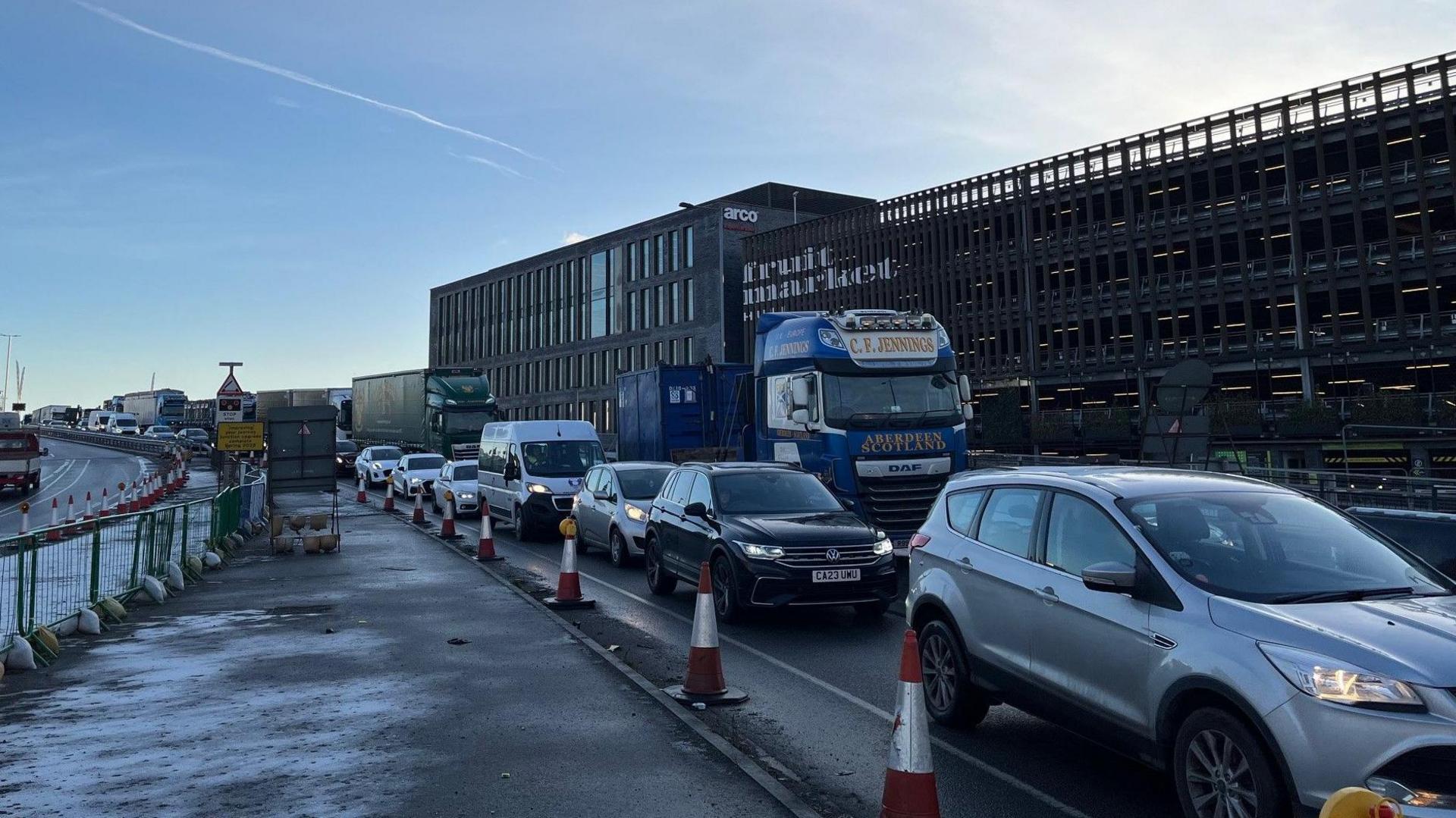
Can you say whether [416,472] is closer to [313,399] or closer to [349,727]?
[349,727]

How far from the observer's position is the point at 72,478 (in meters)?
44.8

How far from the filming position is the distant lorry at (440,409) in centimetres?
3772

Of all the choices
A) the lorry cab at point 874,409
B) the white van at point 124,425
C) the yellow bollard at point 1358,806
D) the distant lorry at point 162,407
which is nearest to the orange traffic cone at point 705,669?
the yellow bollard at point 1358,806

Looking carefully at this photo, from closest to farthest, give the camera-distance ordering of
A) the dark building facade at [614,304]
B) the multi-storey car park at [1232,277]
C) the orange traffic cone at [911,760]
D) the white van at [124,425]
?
the orange traffic cone at [911,760] → the multi-storey car park at [1232,277] → the dark building facade at [614,304] → the white van at [124,425]

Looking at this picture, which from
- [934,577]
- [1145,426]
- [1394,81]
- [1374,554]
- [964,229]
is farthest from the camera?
[964,229]

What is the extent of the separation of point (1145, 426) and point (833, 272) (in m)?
54.1

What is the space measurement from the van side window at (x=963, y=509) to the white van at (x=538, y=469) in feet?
42.9

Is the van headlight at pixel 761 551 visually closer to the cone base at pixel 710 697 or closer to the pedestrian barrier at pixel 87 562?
the cone base at pixel 710 697

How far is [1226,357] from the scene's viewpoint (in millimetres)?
48938

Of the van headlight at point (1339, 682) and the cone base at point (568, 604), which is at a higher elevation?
the van headlight at point (1339, 682)

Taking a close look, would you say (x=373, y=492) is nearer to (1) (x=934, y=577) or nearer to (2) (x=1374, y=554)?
(1) (x=934, y=577)

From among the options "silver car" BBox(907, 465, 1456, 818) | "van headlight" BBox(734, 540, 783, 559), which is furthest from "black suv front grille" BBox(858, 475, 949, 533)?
"silver car" BBox(907, 465, 1456, 818)

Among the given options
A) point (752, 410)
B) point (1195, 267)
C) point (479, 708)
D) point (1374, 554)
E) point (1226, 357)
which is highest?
point (1195, 267)

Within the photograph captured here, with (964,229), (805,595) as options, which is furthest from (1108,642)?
(964,229)
